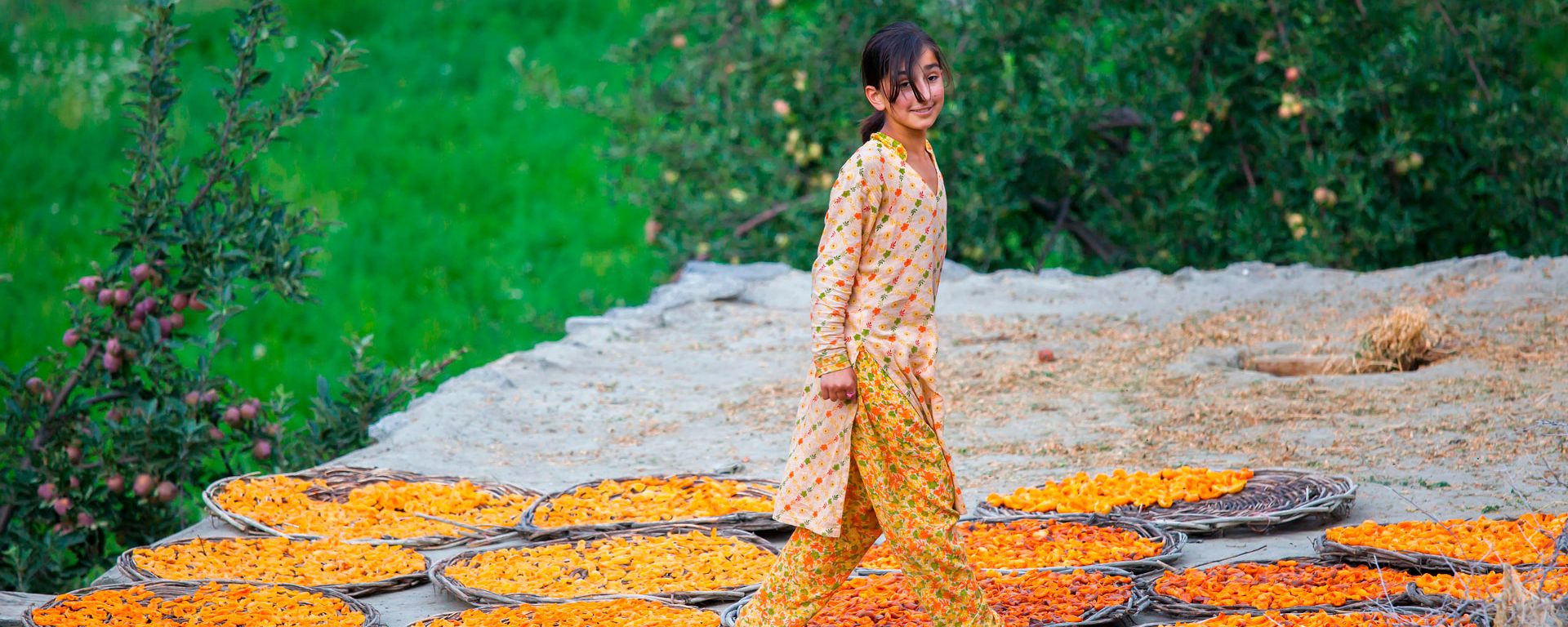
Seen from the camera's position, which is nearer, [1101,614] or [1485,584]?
[1485,584]

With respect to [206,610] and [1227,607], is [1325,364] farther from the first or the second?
[206,610]

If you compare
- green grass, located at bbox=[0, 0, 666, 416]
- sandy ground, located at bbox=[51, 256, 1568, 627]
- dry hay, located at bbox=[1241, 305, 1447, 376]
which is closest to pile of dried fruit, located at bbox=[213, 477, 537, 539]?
sandy ground, located at bbox=[51, 256, 1568, 627]

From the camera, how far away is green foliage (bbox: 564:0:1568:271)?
7.22 m

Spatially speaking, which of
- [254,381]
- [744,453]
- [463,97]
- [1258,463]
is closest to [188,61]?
[463,97]

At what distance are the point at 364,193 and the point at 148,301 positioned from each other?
6318mm

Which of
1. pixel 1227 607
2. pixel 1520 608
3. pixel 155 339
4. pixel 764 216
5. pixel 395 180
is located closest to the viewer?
pixel 1520 608

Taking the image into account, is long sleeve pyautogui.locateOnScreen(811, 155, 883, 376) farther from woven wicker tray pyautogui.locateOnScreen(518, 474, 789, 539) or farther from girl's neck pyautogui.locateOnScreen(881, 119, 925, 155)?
woven wicker tray pyautogui.locateOnScreen(518, 474, 789, 539)

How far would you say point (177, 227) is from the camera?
4766 mm

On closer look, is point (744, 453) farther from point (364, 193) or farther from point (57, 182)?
point (57, 182)

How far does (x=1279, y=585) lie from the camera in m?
2.98

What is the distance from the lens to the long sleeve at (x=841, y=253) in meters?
2.61

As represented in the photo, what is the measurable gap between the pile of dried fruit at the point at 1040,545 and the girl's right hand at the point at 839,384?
83 centimetres

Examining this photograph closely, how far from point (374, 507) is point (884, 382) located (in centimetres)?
198

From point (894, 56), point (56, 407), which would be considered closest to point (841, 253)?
point (894, 56)
